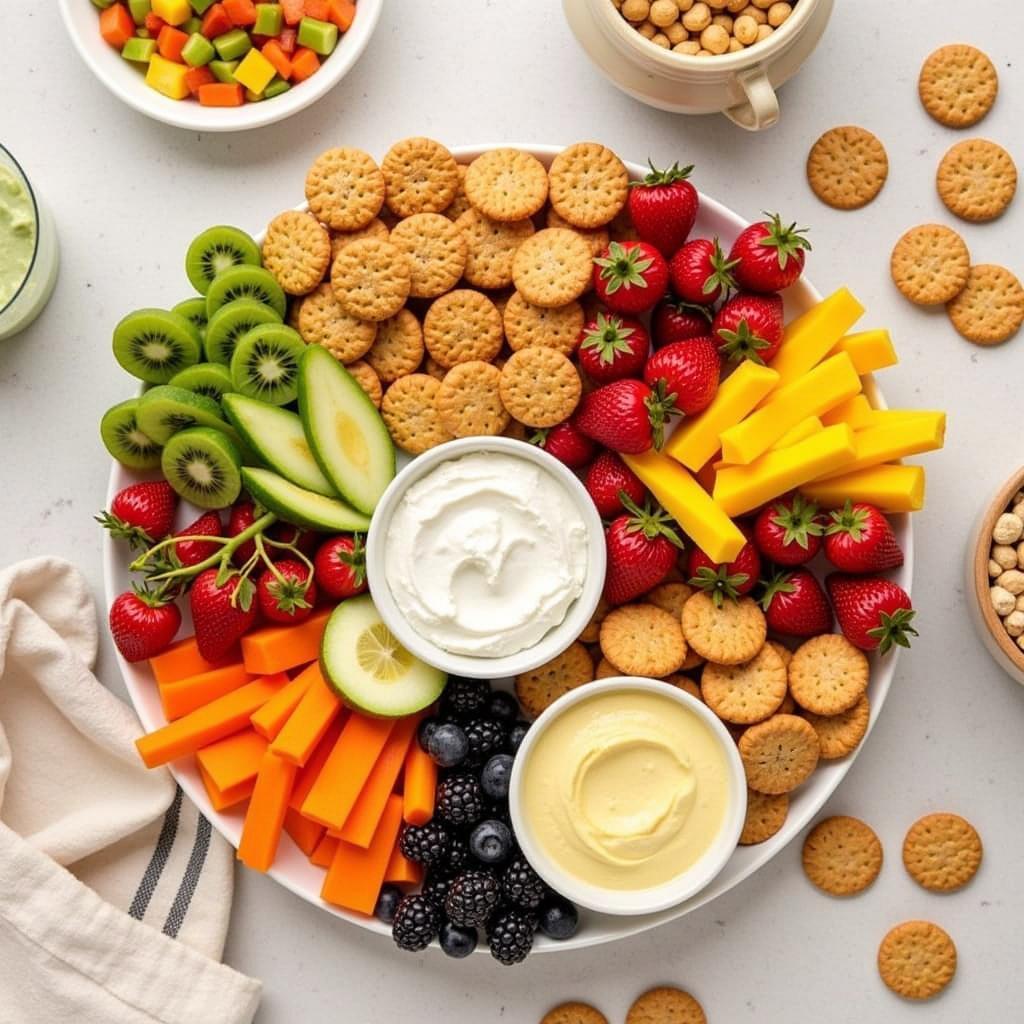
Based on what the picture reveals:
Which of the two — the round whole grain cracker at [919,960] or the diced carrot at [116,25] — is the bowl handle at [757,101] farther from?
the round whole grain cracker at [919,960]

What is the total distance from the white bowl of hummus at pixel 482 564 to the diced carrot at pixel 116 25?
83 centimetres

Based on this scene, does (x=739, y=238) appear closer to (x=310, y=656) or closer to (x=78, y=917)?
(x=310, y=656)

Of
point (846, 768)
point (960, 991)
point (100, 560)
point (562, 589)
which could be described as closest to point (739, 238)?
point (562, 589)

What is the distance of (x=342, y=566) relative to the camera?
1.62 meters

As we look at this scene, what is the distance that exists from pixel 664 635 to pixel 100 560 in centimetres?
90

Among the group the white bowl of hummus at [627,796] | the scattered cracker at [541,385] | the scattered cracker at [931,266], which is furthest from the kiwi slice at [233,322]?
the scattered cracker at [931,266]

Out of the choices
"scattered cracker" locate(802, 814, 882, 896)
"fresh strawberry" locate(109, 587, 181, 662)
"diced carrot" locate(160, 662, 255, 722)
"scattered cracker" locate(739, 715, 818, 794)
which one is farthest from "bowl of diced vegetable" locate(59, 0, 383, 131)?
"scattered cracker" locate(802, 814, 882, 896)

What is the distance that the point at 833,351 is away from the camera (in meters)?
1.65

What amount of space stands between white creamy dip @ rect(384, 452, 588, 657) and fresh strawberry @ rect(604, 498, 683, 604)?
0.06 m

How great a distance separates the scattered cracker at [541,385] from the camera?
162cm

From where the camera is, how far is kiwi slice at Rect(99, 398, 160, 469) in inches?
64.4

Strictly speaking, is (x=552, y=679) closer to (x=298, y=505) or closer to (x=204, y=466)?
(x=298, y=505)

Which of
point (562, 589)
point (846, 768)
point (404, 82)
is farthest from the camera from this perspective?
point (404, 82)

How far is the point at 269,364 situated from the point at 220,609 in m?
0.36
